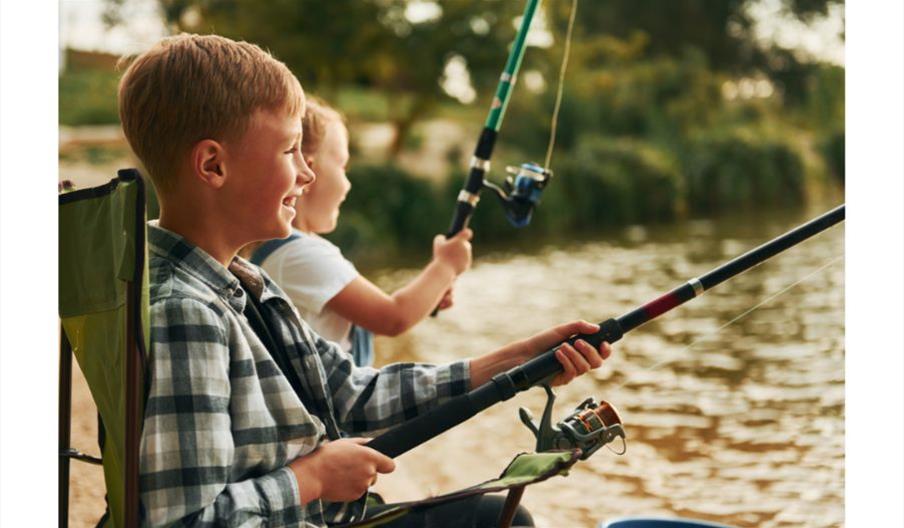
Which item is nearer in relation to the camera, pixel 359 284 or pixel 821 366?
pixel 359 284

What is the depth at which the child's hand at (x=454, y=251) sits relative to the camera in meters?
2.61

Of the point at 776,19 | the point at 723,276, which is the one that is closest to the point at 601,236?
the point at 723,276

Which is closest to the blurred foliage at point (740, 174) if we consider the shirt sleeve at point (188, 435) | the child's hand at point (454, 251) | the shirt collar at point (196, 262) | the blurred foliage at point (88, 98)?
the blurred foliage at point (88, 98)

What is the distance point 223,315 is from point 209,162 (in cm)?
18

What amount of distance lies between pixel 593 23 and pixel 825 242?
15.6 m

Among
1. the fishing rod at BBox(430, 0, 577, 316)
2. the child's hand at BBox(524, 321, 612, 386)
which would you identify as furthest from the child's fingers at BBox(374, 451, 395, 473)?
the fishing rod at BBox(430, 0, 577, 316)

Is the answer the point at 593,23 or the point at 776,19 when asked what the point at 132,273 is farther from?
the point at 776,19

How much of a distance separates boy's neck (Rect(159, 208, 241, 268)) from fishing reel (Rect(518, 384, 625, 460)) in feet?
1.46

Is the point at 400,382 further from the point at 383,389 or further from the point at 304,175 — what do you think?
the point at 304,175

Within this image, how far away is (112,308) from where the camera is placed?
1.30m

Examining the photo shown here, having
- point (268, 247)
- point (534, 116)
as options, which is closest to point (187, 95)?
point (268, 247)

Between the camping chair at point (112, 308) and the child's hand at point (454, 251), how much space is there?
1.23m

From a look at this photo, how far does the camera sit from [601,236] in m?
12.3

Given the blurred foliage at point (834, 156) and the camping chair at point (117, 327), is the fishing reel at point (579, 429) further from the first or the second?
the blurred foliage at point (834, 156)
